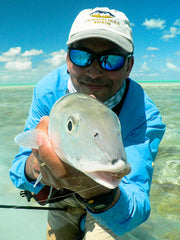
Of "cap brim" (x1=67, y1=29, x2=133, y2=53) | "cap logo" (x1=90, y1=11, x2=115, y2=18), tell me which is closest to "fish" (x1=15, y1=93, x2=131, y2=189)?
"cap brim" (x1=67, y1=29, x2=133, y2=53)

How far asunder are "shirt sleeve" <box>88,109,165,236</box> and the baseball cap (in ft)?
1.96

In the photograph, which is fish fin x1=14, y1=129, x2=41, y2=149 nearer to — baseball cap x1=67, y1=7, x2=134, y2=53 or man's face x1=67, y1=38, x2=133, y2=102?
man's face x1=67, y1=38, x2=133, y2=102

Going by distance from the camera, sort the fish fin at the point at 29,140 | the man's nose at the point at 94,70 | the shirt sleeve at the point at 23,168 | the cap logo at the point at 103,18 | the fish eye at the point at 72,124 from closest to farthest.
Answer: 1. the fish eye at the point at 72,124
2. the fish fin at the point at 29,140
3. the shirt sleeve at the point at 23,168
4. the man's nose at the point at 94,70
5. the cap logo at the point at 103,18

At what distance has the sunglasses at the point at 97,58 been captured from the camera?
1.55m

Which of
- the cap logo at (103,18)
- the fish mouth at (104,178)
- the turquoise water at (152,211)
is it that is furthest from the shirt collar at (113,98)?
the turquoise water at (152,211)

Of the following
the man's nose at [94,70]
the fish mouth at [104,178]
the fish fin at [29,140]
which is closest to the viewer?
the fish mouth at [104,178]

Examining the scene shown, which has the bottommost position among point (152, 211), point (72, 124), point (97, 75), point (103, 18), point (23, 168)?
point (152, 211)

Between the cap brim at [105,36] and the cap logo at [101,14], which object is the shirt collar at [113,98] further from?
the cap logo at [101,14]

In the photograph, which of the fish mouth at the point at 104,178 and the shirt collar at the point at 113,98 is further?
the shirt collar at the point at 113,98

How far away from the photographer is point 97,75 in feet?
5.16

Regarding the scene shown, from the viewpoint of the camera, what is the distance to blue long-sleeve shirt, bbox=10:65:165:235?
1.32 metres

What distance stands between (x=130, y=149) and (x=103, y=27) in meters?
0.82

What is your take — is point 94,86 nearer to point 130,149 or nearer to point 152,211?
point 130,149

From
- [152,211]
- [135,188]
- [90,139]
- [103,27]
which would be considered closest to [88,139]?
[90,139]
